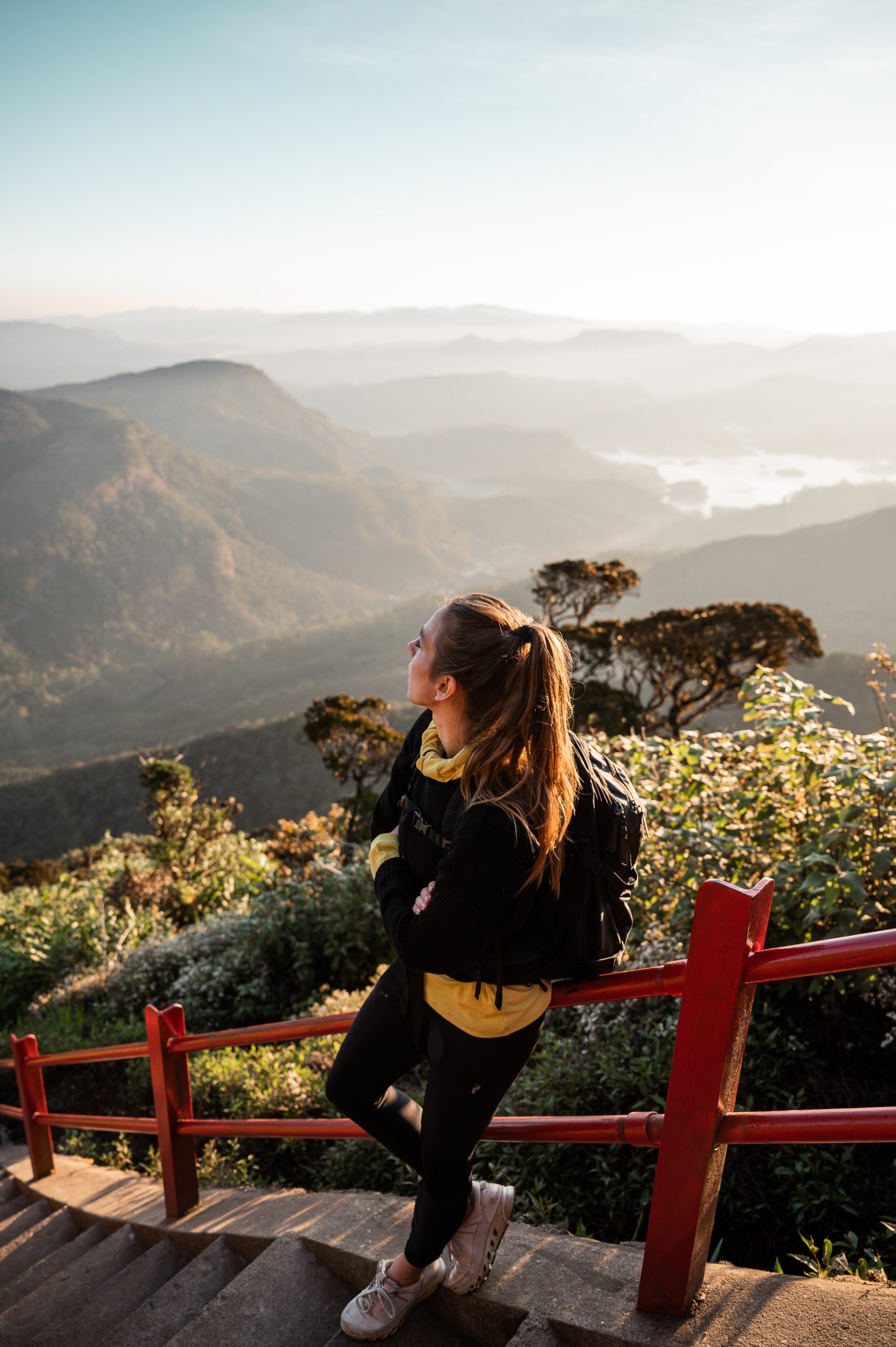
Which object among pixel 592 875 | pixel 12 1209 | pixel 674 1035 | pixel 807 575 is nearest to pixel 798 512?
pixel 807 575

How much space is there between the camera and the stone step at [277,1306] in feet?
6.32

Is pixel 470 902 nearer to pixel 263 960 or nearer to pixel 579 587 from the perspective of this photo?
pixel 263 960

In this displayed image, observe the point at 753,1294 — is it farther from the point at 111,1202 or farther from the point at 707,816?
the point at 111,1202

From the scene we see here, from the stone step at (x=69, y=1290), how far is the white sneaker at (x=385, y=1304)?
1296mm

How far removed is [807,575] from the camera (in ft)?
227

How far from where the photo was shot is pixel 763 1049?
279 centimetres

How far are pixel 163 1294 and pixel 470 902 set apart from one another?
1825mm

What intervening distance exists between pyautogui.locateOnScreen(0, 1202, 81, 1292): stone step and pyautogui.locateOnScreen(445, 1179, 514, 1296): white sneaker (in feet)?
7.09

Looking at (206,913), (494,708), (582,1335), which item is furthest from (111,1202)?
Answer: (206,913)

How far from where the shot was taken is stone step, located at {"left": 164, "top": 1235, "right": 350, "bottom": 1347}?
1927 millimetres

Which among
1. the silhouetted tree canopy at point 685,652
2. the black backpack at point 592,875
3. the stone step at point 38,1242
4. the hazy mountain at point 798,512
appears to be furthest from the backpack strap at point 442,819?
the hazy mountain at point 798,512

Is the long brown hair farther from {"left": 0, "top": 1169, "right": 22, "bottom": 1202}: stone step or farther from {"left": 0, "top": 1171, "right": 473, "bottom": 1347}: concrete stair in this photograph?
{"left": 0, "top": 1169, "right": 22, "bottom": 1202}: stone step

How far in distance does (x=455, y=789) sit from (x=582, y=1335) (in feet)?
3.43

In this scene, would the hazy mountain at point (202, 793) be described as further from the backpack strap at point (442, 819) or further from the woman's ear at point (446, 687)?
the woman's ear at point (446, 687)
